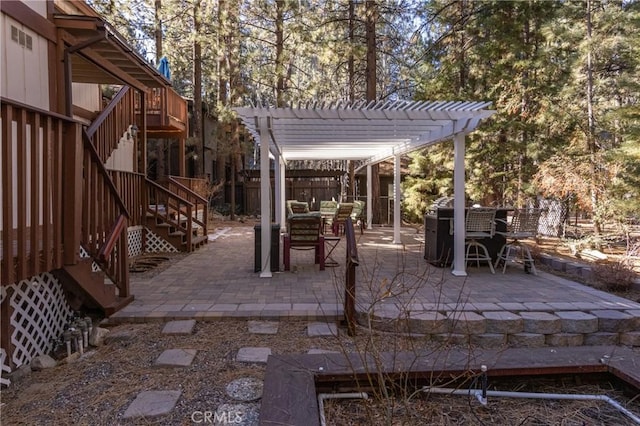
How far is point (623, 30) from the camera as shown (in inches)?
345

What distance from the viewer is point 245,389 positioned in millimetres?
2539

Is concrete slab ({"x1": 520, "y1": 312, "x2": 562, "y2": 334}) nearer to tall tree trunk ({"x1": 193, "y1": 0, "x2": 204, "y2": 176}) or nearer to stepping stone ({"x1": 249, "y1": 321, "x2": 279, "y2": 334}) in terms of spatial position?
stepping stone ({"x1": 249, "y1": 321, "x2": 279, "y2": 334})

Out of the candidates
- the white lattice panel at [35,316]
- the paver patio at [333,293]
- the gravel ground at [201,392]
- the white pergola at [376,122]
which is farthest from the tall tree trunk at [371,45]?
the white lattice panel at [35,316]

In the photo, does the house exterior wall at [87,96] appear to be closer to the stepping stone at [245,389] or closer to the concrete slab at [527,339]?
the stepping stone at [245,389]

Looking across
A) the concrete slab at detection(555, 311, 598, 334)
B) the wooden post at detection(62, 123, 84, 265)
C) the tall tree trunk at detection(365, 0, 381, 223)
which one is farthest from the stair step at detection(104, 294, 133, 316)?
the tall tree trunk at detection(365, 0, 381, 223)

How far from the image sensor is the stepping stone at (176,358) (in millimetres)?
2877

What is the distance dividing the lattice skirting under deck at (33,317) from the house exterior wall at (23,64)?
1.82m

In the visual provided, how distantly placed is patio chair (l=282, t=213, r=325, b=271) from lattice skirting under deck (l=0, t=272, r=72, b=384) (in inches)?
113

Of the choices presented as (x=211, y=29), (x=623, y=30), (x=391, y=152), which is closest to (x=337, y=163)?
(x=211, y=29)

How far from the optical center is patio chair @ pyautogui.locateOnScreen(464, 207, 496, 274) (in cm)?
553

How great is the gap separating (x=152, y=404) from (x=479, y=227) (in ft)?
15.2

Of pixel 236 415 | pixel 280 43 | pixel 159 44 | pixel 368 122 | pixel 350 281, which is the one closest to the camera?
pixel 236 415

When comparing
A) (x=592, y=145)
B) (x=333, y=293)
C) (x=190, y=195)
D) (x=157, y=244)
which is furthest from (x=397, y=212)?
(x=157, y=244)

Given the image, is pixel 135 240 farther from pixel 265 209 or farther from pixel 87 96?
pixel 265 209
